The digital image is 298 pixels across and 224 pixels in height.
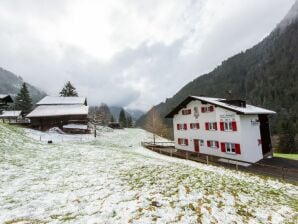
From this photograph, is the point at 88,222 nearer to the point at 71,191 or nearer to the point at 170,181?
the point at 71,191

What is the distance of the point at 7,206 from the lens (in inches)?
266

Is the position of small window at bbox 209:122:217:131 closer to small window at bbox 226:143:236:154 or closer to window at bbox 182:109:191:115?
small window at bbox 226:143:236:154

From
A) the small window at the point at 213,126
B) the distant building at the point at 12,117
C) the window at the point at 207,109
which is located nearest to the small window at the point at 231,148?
the small window at the point at 213,126

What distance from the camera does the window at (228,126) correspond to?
24086mm

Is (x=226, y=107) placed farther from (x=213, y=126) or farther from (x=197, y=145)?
(x=197, y=145)

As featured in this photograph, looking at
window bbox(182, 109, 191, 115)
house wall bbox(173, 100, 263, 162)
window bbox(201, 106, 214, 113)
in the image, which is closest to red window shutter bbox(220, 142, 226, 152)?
house wall bbox(173, 100, 263, 162)

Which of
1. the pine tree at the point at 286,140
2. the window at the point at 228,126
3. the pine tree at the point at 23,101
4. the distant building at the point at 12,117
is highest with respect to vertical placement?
the pine tree at the point at 23,101

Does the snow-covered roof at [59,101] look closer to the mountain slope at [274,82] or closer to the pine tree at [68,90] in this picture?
the pine tree at [68,90]

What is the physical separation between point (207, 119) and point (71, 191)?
80.2 feet

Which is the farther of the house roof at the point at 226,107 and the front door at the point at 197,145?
the front door at the point at 197,145

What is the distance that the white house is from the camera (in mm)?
23812

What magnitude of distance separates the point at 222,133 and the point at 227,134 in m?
0.84

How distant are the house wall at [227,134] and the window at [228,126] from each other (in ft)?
1.45

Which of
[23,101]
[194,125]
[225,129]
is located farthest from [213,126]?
[23,101]
